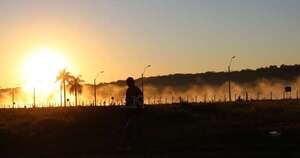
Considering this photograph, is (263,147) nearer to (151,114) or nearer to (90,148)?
(90,148)

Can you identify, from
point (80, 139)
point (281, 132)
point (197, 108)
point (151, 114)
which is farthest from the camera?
point (197, 108)

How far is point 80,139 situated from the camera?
3875 cm

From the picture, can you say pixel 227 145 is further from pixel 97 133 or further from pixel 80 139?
pixel 97 133

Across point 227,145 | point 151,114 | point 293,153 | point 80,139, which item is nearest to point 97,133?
point 80,139

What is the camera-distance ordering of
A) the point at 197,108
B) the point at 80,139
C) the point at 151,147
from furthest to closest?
1. the point at 197,108
2. the point at 80,139
3. the point at 151,147

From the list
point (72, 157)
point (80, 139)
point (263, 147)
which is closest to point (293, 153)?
point (263, 147)

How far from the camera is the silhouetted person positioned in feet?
96.7

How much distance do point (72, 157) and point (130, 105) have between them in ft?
10.1

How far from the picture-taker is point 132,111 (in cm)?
2953

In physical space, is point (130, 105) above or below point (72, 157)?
above

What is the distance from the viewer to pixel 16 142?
39.1m

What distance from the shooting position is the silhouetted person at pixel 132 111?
29469mm

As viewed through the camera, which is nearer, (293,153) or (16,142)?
(293,153)

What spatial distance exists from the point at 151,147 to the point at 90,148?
10.5 ft
